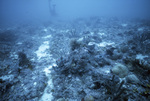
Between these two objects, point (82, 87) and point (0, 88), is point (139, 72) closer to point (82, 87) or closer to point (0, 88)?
point (82, 87)

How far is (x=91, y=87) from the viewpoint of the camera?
294 cm

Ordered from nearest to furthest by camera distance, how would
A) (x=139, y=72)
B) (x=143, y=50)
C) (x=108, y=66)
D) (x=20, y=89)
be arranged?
(x=20, y=89) → (x=139, y=72) → (x=108, y=66) → (x=143, y=50)

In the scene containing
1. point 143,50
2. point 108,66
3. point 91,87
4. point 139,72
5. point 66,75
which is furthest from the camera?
point 143,50

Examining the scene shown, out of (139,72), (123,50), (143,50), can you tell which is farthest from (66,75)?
(143,50)

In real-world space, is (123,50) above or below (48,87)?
above

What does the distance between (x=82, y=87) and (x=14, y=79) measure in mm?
3769

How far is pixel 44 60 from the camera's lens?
5.39 metres

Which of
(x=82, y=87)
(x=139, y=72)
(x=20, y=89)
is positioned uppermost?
(x=139, y=72)

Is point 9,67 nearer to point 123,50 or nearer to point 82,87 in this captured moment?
point 82,87

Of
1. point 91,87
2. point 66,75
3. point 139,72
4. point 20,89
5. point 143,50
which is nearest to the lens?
point 91,87

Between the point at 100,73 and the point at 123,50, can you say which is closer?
the point at 100,73

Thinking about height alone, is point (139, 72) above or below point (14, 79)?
above

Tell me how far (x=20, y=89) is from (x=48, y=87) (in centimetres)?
132

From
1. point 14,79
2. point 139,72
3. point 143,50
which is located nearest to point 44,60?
point 14,79
